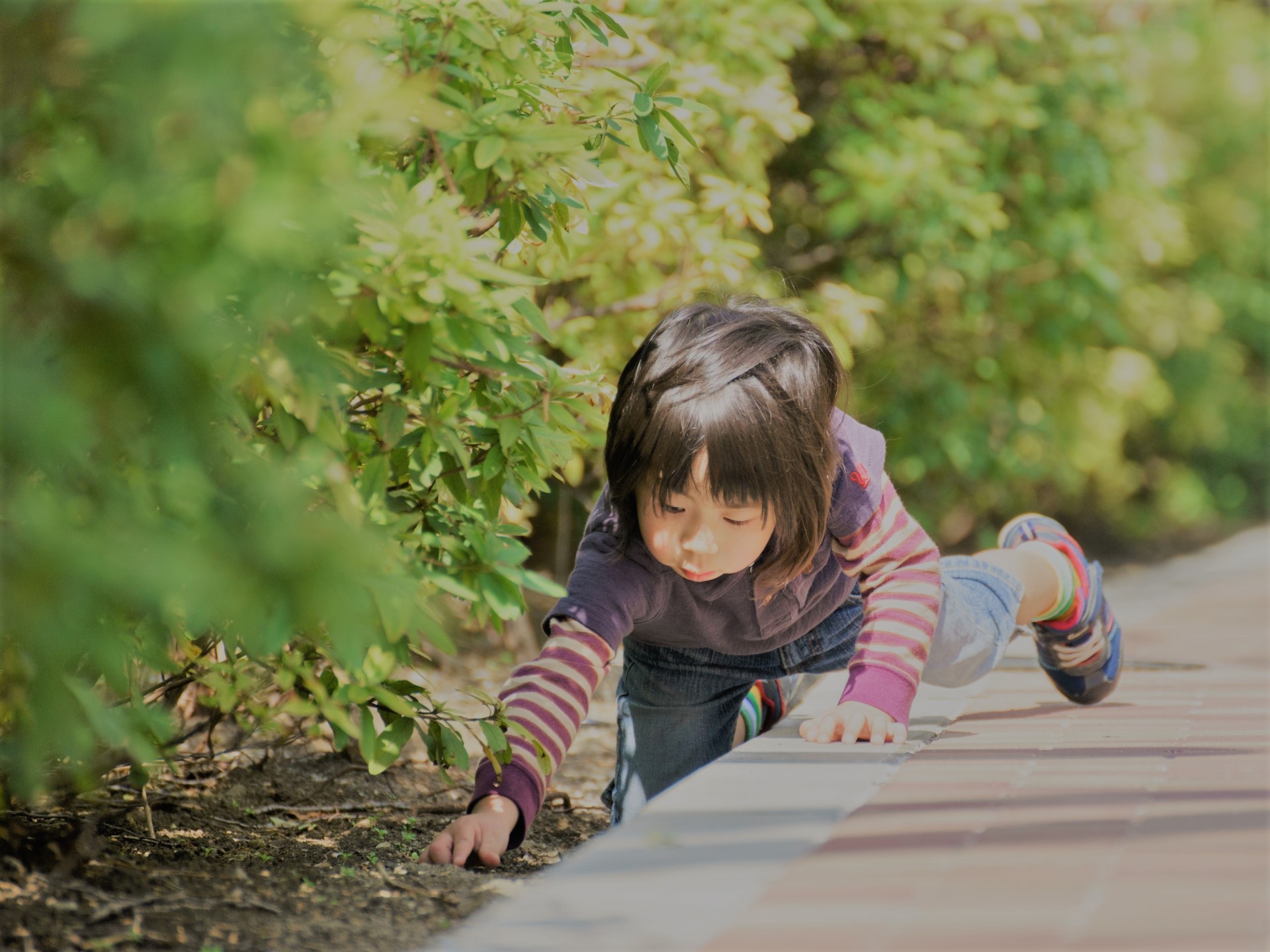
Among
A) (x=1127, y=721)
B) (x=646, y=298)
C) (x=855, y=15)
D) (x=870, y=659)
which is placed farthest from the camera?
(x=855, y=15)

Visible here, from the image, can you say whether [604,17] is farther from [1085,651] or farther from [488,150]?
[1085,651]

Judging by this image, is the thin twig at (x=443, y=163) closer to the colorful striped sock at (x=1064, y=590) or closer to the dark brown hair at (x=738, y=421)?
the dark brown hair at (x=738, y=421)

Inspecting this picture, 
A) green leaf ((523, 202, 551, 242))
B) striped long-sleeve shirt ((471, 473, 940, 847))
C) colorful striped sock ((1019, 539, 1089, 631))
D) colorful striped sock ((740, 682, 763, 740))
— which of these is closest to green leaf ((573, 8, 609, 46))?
green leaf ((523, 202, 551, 242))

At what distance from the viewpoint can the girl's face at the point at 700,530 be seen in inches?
84.8

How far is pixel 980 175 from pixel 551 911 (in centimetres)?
406

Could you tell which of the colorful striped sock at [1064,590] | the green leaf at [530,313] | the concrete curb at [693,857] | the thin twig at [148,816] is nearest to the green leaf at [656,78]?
the green leaf at [530,313]

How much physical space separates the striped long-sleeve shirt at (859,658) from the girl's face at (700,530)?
196mm

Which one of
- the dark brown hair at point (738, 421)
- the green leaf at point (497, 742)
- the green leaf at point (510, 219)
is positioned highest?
the green leaf at point (510, 219)

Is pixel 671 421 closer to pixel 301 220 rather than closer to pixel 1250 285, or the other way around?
pixel 301 220

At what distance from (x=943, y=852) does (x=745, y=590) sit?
1.05 m

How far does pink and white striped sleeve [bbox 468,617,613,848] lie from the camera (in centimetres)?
198

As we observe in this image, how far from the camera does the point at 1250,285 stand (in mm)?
9430

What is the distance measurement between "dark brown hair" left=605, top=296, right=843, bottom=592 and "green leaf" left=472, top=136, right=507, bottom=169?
689 mm

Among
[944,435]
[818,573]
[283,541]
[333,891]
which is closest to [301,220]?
[283,541]
